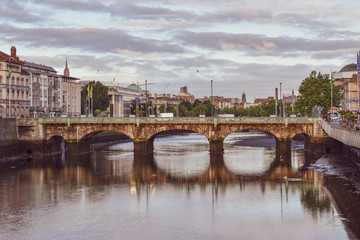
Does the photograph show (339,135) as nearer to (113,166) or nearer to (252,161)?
(252,161)

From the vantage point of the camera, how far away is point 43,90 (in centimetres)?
13912

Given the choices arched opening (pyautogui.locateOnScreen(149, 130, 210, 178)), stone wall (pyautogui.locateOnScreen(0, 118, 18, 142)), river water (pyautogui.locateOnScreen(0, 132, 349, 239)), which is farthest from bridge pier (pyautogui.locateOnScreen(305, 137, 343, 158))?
stone wall (pyautogui.locateOnScreen(0, 118, 18, 142))

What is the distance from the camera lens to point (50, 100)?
5709 inches

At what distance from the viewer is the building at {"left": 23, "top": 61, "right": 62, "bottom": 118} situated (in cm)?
13076

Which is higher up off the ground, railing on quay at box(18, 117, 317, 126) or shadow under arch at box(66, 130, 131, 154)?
railing on quay at box(18, 117, 317, 126)

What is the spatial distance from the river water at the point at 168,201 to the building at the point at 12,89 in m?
23.4

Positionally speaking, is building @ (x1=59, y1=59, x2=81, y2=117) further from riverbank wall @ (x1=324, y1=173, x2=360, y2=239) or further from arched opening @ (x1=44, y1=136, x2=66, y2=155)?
riverbank wall @ (x1=324, y1=173, x2=360, y2=239)

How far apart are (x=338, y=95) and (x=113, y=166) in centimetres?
6831

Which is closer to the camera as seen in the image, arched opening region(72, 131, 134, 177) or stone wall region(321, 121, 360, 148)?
stone wall region(321, 121, 360, 148)

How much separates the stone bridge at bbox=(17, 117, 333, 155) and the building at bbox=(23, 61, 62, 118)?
33312 mm

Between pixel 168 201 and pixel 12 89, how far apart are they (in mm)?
63426

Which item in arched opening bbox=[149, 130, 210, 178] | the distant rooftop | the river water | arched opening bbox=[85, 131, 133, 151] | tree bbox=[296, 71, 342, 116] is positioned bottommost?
the river water

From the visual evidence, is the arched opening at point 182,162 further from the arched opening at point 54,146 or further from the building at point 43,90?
the building at point 43,90

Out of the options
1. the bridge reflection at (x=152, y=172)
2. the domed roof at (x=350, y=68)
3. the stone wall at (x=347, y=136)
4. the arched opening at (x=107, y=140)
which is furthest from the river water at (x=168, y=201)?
the domed roof at (x=350, y=68)
